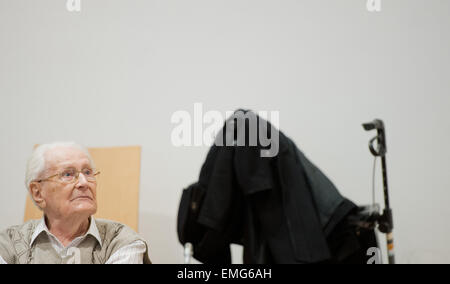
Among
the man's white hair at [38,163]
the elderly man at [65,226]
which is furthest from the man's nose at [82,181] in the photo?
the man's white hair at [38,163]

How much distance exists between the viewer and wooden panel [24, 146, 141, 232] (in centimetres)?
220

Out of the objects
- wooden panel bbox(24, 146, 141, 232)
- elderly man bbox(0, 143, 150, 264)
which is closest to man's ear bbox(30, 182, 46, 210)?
elderly man bbox(0, 143, 150, 264)

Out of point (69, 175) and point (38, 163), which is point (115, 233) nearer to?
point (69, 175)

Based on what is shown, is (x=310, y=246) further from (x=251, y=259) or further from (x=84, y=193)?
(x=84, y=193)

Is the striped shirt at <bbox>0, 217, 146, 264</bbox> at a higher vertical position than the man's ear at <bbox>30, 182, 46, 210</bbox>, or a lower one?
lower

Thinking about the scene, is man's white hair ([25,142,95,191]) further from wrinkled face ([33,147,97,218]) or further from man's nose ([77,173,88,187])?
man's nose ([77,173,88,187])

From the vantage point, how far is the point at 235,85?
2.25 m

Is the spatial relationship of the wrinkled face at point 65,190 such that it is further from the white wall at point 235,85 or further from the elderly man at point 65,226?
the white wall at point 235,85

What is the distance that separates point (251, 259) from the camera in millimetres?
1462

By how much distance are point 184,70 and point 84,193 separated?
94 cm

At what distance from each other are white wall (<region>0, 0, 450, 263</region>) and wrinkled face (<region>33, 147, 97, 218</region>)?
19.4 inches

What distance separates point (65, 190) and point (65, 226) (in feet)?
0.55

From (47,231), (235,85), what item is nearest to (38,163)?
(47,231)

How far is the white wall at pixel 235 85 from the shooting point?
207 cm
